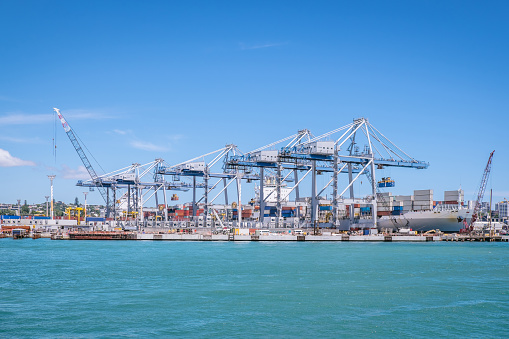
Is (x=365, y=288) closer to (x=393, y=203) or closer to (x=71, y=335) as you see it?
(x=71, y=335)

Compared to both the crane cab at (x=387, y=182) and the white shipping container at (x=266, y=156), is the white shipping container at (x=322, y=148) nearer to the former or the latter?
the white shipping container at (x=266, y=156)

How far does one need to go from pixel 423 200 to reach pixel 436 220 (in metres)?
12.0

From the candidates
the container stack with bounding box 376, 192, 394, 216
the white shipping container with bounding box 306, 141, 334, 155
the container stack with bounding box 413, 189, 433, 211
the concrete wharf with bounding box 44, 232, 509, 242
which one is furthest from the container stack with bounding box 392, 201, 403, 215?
the white shipping container with bounding box 306, 141, 334, 155

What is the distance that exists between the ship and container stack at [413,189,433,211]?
4.15 m

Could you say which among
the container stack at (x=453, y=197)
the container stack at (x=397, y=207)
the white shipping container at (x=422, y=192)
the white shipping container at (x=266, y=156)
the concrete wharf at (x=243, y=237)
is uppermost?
the white shipping container at (x=266, y=156)

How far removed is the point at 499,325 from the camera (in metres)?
23.1

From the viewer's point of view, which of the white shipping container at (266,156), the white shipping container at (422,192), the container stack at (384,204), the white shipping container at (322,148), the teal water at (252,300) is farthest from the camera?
the container stack at (384,204)

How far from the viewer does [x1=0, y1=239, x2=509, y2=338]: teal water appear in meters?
21.9

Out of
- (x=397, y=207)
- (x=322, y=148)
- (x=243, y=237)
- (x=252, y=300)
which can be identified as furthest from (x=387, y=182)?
(x=252, y=300)

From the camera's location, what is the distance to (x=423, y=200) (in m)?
118

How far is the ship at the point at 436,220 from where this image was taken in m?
106

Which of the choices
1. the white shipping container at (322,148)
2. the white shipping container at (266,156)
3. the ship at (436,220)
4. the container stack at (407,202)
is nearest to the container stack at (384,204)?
the container stack at (407,202)

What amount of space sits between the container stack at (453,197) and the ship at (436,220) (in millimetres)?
5008

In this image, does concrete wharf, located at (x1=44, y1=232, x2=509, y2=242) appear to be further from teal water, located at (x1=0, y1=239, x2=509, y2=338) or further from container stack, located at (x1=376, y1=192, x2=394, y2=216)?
teal water, located at (x1=0, y1=239, x2=509, y2=338)
